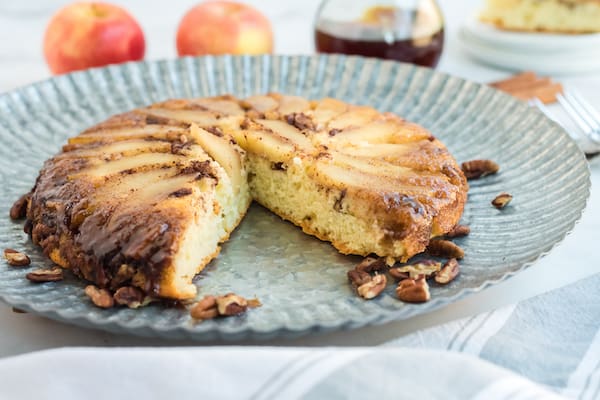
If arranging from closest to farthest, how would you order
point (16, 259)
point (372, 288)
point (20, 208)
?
point (372, 288)
point (16, 259)
point (20, 208)

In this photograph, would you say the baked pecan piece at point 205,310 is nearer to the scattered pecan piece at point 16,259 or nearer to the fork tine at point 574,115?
the scattered pecan piece at point 16,259

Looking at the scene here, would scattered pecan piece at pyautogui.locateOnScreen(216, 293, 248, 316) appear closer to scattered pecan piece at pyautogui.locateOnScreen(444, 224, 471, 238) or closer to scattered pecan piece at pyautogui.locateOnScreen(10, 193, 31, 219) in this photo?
scattered pecan piece at pyautogui.locateOnScreen(444, 224, 471, 238)

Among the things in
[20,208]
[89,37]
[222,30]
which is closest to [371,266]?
[20,208]

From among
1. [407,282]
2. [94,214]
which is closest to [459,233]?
[407,282]

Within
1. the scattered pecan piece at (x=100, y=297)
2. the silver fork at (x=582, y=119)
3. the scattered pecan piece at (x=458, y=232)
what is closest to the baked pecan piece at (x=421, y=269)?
the scattered pecan piece at (x=458, y=232)

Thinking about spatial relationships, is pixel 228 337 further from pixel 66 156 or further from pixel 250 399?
pixel 66 156

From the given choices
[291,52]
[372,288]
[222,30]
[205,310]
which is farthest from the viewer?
[291,52]

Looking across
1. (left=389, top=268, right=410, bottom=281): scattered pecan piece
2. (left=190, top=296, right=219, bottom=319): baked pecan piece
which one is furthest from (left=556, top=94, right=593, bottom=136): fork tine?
(left=190, top=296, right=219, bottom=319): baked pecan piece

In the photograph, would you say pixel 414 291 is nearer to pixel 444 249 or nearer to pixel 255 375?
pixel 444 249
